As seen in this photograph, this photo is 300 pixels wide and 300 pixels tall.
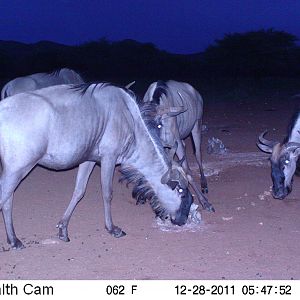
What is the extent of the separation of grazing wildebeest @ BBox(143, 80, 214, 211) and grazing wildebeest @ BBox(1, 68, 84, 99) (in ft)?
11.9

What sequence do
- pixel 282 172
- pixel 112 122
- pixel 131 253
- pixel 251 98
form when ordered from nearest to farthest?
pixel 131 253 → pixel 112 122 → pixel 282 172 → pixel 251 98

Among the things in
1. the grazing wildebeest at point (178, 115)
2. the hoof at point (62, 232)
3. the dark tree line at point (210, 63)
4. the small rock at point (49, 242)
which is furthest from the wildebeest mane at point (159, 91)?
the dark tree line at point (210, 63)

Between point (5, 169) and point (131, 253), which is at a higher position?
point (5, 169)

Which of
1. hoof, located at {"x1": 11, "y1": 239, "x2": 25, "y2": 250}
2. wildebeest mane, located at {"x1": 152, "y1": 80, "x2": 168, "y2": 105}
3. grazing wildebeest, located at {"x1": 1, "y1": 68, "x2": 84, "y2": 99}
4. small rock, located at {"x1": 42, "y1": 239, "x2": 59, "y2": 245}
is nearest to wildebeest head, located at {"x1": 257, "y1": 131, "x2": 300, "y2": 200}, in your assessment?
wildebeest mane, located at {"x1": 152, "y1": 80, "x2": 168, "y2": 105}

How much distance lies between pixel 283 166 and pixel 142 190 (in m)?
2.28

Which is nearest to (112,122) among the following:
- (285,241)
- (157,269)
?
(157,269)

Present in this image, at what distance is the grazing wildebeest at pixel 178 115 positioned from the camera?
788 centimetres

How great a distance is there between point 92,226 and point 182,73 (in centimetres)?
3937

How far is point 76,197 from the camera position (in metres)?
6.86

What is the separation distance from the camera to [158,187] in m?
6.82

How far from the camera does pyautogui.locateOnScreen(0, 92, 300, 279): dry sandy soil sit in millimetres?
5527

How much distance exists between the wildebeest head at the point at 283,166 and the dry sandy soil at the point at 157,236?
0.19 m

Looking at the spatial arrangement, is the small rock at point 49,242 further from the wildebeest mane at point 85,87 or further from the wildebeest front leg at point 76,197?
the wildebeest mane at point 85,87
